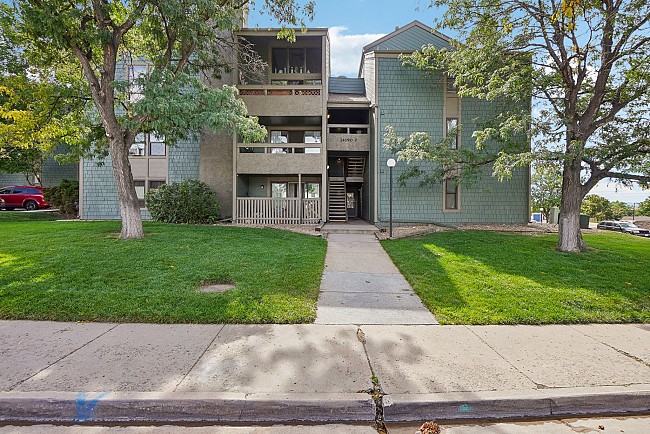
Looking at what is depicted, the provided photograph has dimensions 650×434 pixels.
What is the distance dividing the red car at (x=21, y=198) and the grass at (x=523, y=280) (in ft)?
79.3

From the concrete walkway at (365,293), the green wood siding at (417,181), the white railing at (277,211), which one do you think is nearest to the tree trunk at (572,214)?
the green wood siding at (417,181)

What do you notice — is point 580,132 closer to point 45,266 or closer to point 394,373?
point 394,373

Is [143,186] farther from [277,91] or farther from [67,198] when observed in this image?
[277,91]

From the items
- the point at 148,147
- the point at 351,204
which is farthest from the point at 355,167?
the point at 148,147

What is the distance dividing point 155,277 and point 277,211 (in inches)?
333

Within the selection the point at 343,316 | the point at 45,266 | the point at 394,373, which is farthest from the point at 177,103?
the point at 394,373

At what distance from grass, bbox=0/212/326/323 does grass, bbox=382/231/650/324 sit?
7.62 ft

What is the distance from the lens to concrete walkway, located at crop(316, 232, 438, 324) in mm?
4719

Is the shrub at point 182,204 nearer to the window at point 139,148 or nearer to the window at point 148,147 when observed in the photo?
the window at point 148,147

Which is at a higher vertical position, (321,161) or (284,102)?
(284,102)

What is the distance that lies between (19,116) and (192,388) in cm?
1062

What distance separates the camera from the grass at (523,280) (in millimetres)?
4816

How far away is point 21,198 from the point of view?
827 inches

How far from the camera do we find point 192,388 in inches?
113
